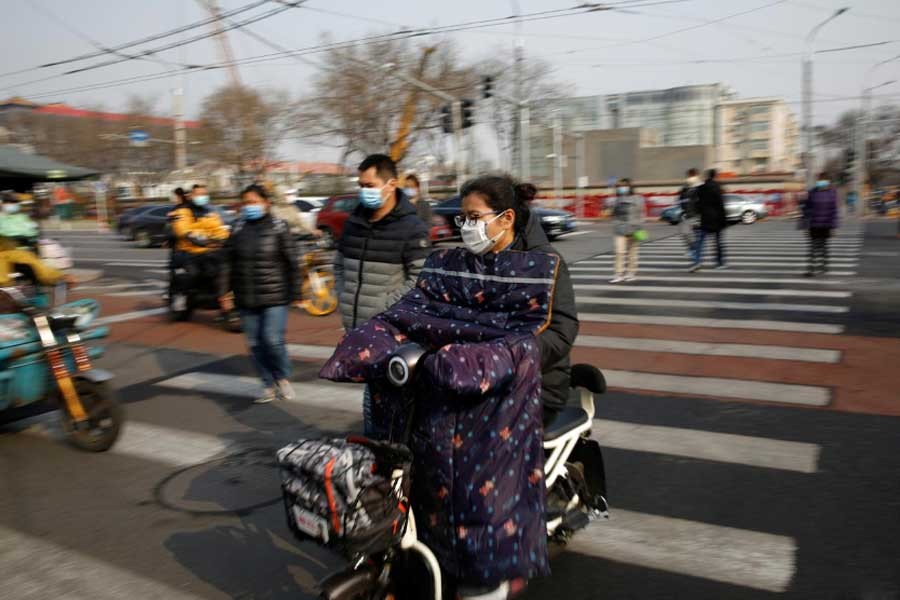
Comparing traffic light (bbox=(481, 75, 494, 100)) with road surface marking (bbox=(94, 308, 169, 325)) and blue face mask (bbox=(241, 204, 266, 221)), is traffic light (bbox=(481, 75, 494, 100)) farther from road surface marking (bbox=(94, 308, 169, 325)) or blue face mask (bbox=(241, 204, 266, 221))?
blue face mask (bbox=(241, 204, 266, 221))

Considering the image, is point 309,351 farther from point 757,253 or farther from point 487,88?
point 487,88

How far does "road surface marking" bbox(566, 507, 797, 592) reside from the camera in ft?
12.2

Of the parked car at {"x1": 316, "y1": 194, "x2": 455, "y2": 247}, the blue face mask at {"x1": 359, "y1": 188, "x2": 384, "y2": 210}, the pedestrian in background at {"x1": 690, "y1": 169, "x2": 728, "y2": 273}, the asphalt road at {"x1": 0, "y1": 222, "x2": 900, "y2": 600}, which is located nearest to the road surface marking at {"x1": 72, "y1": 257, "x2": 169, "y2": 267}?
the parked car at {"x1": 316, "y1": 194, "x2": 455, "y2": 247}

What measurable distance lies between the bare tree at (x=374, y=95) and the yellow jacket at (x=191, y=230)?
95.8 feet

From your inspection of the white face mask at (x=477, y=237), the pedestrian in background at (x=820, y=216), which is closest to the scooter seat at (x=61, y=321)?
the white face mask at (x=477, y=237)

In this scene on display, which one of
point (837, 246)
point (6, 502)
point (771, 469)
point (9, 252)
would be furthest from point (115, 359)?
point (837, 246)

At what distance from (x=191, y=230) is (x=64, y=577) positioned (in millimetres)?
8813

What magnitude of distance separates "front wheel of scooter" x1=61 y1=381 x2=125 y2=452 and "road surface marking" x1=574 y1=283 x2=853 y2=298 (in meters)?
9.00

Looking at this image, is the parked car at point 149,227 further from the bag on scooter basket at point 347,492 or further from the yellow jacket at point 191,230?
the bag on scooter basket at point 347,492

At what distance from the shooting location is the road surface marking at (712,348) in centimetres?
813

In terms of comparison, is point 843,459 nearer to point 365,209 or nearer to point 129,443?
point 365,209

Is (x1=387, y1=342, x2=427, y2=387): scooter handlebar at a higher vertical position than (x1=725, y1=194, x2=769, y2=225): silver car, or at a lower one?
higher

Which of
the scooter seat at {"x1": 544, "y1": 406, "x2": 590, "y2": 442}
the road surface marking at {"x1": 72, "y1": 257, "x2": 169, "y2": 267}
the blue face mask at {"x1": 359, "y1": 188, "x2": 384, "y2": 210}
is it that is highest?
the blue face mask at {"x1": 359, "y1": 188, "x2": 384, "y2": 210}

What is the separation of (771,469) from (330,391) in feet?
12.9
